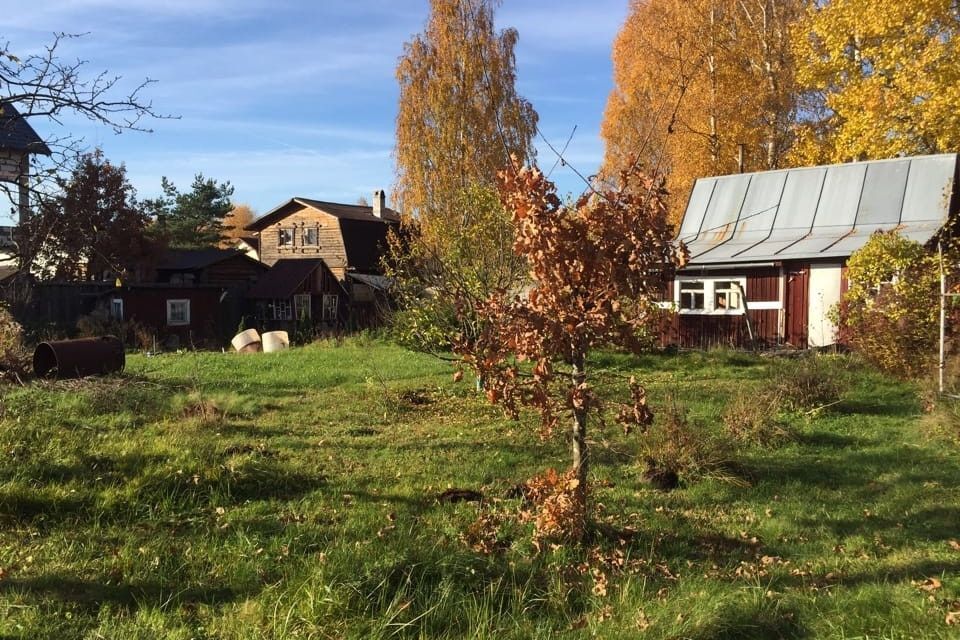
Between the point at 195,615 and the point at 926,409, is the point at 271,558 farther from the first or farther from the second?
the point at 926,409

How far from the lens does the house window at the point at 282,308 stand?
3198 cm

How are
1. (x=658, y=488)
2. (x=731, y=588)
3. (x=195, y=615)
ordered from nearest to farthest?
1. (x=195, y=615)
2. (x=731, y=588)
3. (x=658, y=488)

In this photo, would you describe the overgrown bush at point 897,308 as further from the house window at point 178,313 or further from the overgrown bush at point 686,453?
the house window at point 178,313

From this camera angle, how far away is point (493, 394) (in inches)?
170

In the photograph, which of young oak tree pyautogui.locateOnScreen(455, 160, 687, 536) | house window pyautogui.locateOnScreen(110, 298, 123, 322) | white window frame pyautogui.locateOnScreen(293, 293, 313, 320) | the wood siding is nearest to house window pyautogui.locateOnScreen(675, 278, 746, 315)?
young oak tree pyautogui.locateOnScreen(455, 160, 687, 536)

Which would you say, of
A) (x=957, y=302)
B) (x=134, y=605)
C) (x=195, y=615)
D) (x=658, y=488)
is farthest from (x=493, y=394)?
(x=957, y=302)

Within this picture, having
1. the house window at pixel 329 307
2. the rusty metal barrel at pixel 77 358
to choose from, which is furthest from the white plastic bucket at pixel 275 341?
the rusty metal barrel at pixel 77 358

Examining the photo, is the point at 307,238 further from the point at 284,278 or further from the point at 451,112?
the point at 451,112

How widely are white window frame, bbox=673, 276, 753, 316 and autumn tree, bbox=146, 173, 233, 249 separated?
119ft

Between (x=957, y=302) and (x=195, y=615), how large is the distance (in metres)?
12.2

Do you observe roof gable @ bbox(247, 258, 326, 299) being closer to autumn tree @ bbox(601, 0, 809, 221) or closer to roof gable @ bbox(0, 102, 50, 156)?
autumn tree @ bbox(601, 0, 809, 221)

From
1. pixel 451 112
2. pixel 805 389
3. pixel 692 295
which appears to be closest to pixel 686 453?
pixel 805 389

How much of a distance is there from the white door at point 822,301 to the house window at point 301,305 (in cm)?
2219

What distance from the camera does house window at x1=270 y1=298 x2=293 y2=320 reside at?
3198cm
